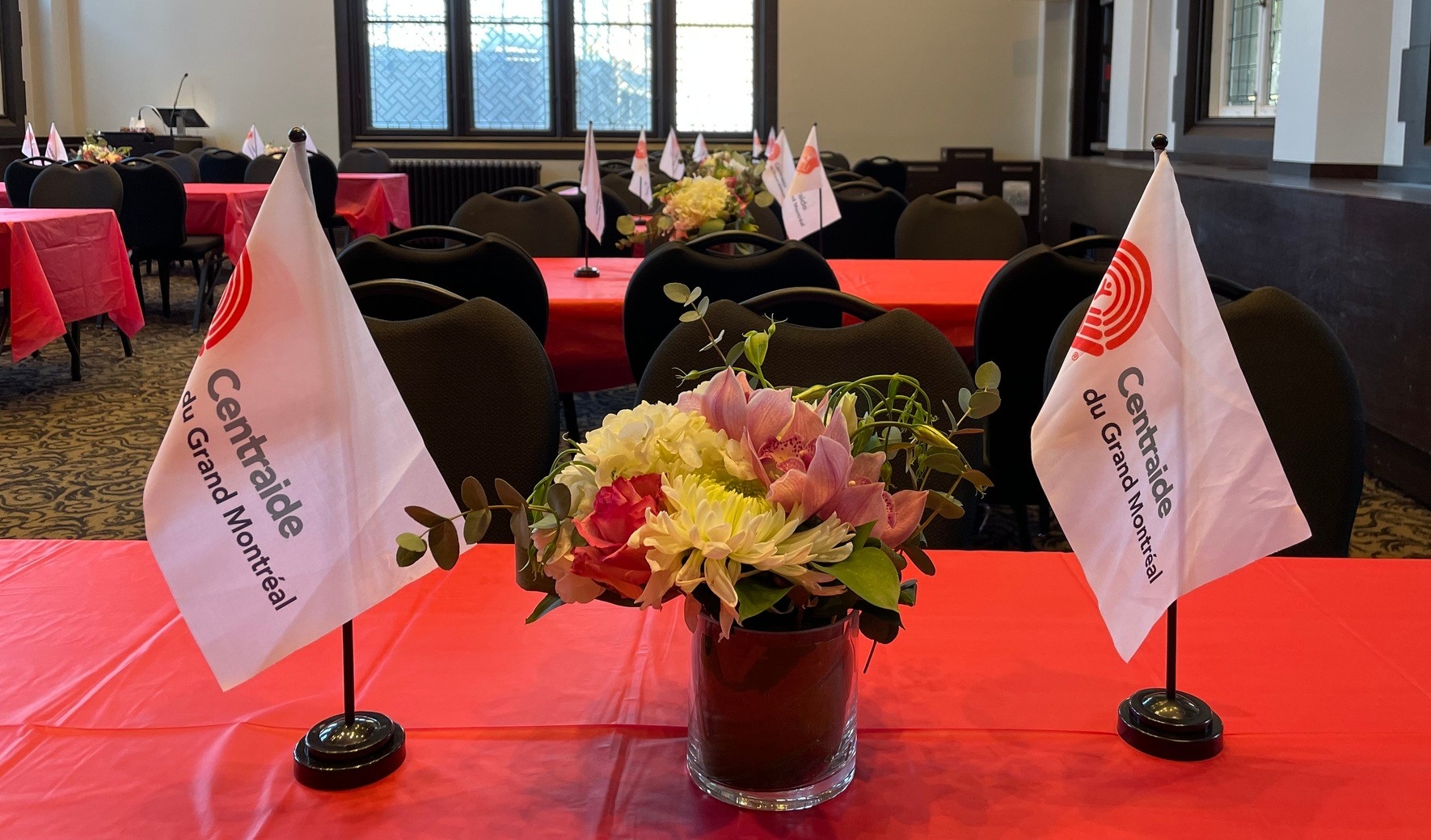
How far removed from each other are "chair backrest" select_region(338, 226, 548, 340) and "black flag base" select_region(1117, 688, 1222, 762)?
204cm

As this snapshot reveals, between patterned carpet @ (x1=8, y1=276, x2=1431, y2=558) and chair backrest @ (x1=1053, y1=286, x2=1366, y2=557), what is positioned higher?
chair backrest @ (x1=1053, y1=286, x2=1366, y2=557)

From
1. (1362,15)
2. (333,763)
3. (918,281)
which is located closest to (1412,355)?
(918,281)

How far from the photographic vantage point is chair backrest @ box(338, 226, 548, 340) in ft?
9.11

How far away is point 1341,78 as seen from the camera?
4.67 meters

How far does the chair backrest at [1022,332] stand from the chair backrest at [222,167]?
7.29 metres

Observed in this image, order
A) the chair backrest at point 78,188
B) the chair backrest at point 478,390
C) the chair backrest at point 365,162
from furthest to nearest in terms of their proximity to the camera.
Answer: the chair backrest at point 365,162 < the chair backrest at point 78,188 < the chair backrest at point 478,390

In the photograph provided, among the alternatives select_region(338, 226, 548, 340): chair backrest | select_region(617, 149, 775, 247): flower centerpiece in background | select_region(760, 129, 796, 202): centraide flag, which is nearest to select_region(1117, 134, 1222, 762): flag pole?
select_region(338, 226, 548, 340): chair backrest

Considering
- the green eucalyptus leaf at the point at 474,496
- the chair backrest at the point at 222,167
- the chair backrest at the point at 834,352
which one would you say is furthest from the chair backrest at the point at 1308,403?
the chair backrest at the point at 222,167

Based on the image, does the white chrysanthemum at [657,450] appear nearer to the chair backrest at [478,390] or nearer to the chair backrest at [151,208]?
the chair backrest at [478,390]

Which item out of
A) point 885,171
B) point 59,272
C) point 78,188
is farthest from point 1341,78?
point 78,188

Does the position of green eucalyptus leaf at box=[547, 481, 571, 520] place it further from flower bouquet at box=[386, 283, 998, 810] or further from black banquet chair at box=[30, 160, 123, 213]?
black banquet chair at box=[30, 160, 123, 213]

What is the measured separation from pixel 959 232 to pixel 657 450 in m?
4.02

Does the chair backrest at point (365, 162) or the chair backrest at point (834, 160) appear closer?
the chair backrest at point (834, 160)

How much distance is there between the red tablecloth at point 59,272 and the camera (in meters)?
4.90
